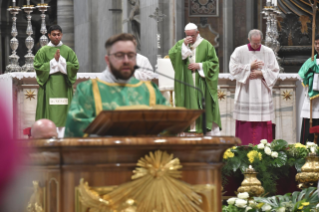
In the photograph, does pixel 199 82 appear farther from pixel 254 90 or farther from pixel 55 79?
pixel 55 79

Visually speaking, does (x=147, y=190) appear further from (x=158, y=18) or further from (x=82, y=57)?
(x=82, y=57)

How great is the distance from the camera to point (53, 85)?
8086 mm

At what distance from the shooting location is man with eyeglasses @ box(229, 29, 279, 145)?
8.11 meters

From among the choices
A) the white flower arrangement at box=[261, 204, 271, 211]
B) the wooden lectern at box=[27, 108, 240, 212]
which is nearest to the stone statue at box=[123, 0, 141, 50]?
the white flower arrangement at box=[261, 204, 271, 211]

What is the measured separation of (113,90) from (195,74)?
438cm

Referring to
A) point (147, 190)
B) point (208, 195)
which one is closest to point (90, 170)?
point (147, 190)

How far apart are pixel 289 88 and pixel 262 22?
9.72ft

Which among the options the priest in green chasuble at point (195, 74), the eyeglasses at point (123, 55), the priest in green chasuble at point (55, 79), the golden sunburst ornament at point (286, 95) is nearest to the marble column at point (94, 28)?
the priest in green chasuble at point (55, 79)

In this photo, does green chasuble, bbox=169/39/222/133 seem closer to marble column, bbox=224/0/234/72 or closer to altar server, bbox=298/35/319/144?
altar server, bbox=298/35/319/144

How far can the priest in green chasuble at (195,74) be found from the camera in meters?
7.44

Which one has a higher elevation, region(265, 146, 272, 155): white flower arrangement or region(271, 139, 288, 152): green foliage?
region(271, 139, 288, 152): green foliage

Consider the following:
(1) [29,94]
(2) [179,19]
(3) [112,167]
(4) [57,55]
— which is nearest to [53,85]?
(4) [57,55]

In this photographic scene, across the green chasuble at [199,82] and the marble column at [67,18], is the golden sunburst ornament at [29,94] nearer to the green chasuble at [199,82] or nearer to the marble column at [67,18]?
the green chasuble at [199,82]

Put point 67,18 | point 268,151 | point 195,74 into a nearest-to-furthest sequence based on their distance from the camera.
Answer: point 268,151
point 195,74
point 67,18
